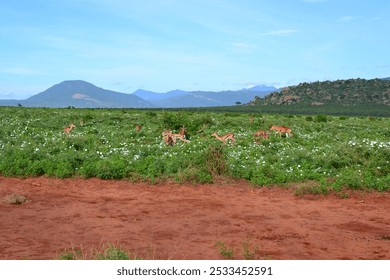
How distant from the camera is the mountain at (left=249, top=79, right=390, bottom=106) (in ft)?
435

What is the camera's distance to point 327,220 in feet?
35.9

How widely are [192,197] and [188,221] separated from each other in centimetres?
270

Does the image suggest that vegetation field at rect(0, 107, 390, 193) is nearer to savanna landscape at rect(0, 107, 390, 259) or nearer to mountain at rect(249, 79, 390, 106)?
savanna landscape at rect(0, 107, 390, 259)

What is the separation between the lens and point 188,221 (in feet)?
35.0

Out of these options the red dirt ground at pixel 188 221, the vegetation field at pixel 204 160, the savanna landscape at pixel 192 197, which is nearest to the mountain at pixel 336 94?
the savanna landscape at pixel 192 197

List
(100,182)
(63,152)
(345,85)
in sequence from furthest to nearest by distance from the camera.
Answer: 1. (345,85)
2. (63,152)
3. (100,182)

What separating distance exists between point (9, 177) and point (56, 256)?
→ 941 centimetres

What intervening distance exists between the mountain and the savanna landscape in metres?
120

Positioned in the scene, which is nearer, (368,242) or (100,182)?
(368,242)

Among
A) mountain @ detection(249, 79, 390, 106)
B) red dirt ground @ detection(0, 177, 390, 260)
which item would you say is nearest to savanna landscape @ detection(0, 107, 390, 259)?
red dirt ground @ detection(0, 177, 390, 260)

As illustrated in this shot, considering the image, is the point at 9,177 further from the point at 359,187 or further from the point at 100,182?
the point at 359,187

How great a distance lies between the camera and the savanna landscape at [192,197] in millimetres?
8680

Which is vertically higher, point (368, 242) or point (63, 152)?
point (63, 152)

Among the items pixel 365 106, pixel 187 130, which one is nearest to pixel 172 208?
pixel 187 130
